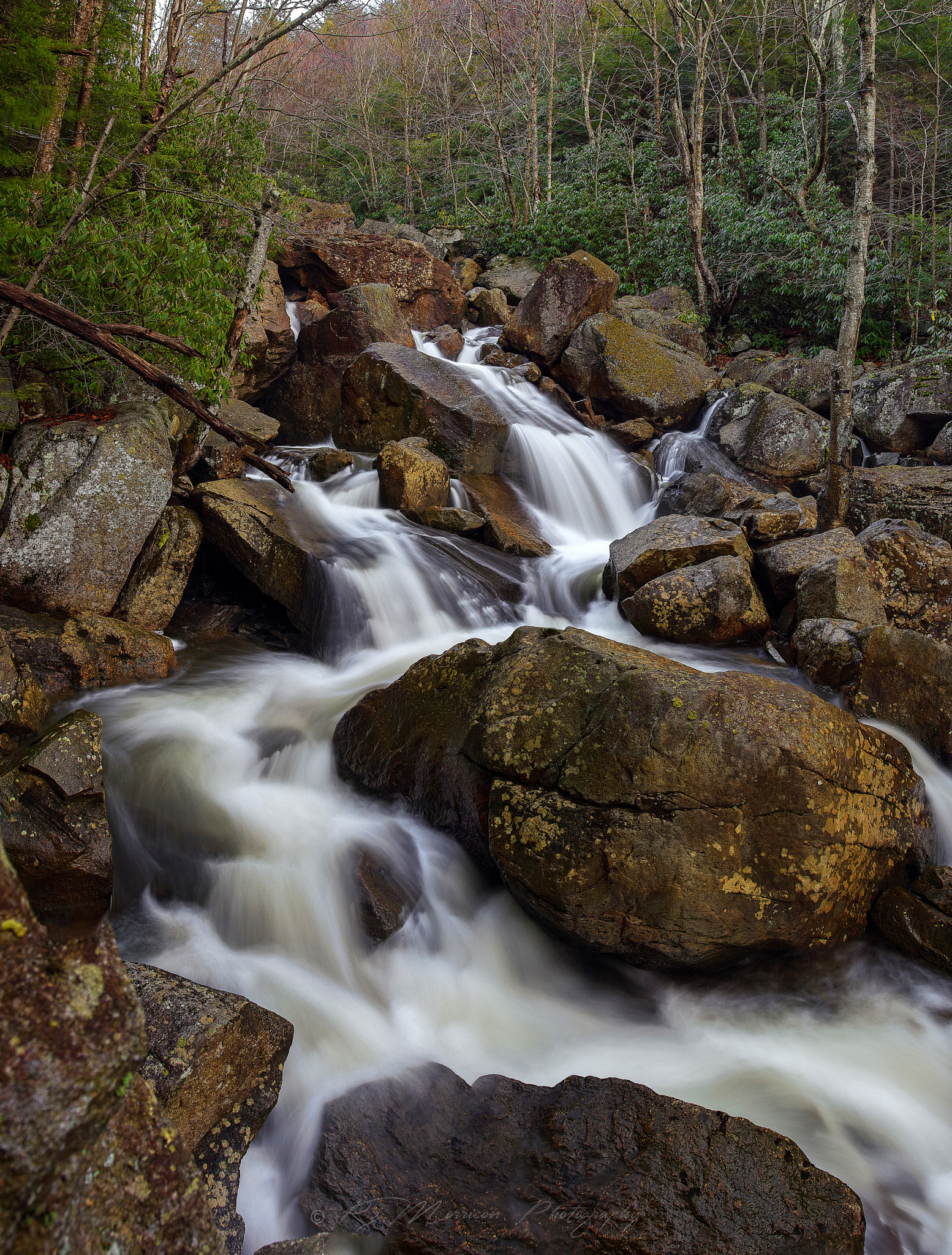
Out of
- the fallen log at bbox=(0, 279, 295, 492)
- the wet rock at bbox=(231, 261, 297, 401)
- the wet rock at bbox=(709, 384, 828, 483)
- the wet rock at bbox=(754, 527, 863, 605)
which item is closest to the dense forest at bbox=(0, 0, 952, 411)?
the fallen log at bbox=(0, 279, 295, 492)

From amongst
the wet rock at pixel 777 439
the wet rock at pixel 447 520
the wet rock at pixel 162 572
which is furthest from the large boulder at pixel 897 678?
the wet rock at pixel 777 439

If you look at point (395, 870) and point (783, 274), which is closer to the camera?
point (395, 870)

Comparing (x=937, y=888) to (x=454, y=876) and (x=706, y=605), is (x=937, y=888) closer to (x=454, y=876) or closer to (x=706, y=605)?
(x=454, y=876)

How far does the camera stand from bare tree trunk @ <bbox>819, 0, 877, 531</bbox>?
9070mm

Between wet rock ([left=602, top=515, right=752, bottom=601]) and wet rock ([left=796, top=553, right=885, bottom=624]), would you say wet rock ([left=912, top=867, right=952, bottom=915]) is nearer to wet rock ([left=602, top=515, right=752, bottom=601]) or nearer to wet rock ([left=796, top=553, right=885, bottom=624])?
wet rock ([left=796, top=553, right=885, bottom=624])

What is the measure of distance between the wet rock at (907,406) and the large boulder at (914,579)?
232 inches

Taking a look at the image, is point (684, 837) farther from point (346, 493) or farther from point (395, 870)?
point (346, 493)

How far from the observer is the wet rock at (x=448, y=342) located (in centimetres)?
1536

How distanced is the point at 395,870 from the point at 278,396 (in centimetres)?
1054

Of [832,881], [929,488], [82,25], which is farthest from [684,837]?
[82,25]

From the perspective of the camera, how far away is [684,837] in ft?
13.5

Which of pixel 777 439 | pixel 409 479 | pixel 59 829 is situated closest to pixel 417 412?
pixel 409 479

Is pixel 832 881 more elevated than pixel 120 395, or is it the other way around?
pixel 120 395

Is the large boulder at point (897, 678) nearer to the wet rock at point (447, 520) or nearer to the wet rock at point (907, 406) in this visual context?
the wet rock at point (447, 520)
